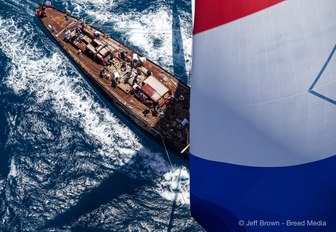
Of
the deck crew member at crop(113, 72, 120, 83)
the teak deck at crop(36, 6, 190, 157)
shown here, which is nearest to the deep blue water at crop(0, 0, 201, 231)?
the teak deck at crop(36, 6, 190, 157)

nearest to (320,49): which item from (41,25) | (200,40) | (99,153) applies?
(200,40)

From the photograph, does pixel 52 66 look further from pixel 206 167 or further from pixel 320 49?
pixel 320 49

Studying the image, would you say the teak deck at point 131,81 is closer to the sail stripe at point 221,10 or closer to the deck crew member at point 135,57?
the deck crew member at point 135,57

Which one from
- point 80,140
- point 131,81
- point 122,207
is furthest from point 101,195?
point 131,81

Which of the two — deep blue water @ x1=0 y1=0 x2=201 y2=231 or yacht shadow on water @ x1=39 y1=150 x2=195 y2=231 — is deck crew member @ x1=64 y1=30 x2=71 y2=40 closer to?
deep blue water @ x1=0 y1=0 x2=201 y2=231

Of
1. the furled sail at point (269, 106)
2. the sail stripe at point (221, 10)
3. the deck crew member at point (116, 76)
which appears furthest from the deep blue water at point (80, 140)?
the sail stripe at point (221, 10)

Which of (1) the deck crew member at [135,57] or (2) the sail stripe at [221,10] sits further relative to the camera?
(1) the deck crew member at [135,57]

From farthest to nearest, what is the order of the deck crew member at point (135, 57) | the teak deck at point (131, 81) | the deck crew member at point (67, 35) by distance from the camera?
the deck crew member at point (67, 35) < the deck crew member at point (135, 57) < the teak deck at point (131, 81)
